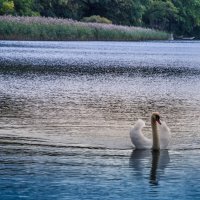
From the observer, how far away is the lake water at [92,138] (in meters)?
12.8

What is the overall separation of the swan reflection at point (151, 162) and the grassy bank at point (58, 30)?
53573 mm

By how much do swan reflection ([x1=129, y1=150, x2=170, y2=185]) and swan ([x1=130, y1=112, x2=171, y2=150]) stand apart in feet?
0.47

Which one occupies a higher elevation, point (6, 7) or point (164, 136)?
point (6, 7)

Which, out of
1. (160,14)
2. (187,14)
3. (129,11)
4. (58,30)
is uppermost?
(129,11)

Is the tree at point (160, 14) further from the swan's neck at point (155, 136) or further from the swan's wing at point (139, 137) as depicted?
the swan's neck at point (155, 136)

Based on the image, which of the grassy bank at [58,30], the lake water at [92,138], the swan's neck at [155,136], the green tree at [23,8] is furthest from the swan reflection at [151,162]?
the green tree at [23,8]

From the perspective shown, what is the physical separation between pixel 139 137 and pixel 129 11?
3608 inches

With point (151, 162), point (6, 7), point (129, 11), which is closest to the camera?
point (151, 162)

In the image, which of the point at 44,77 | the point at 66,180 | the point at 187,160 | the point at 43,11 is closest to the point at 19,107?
the point at 187,160

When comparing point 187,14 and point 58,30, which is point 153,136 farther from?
point 187,14

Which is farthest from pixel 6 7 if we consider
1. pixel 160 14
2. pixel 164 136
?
pixel 164 136

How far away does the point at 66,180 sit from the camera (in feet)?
43.3

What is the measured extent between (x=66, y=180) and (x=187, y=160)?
2.82 metres

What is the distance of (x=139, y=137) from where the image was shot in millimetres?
16188
